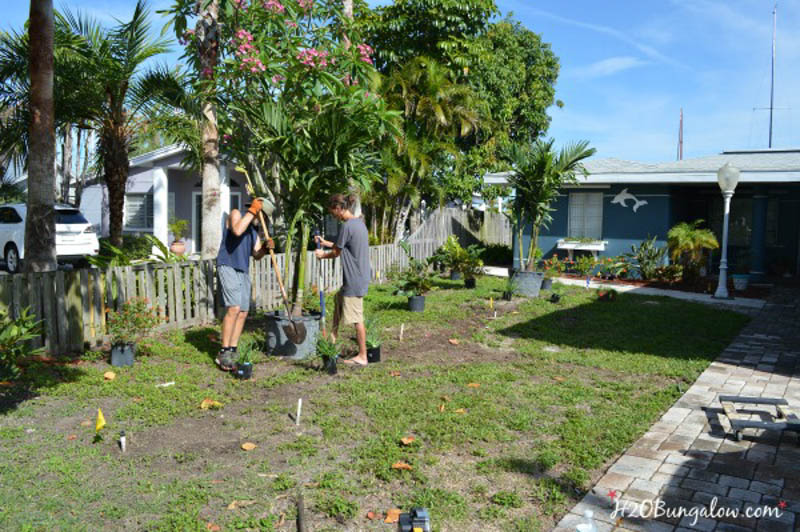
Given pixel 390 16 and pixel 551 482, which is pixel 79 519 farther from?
pixel 390 16

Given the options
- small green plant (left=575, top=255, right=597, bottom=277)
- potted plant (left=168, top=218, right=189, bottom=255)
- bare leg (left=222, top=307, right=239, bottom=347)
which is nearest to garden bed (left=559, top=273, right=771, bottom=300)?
small green plant (left=575, top=255, right=597, bottom=277)

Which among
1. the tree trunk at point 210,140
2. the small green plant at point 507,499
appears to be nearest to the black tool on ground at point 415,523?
the small green plant at point 507,499

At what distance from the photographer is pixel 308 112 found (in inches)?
334

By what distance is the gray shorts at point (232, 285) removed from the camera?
6.56 meters

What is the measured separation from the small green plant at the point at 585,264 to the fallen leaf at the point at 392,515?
1283cm

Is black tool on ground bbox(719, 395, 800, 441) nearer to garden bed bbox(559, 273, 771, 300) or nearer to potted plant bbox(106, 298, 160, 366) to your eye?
potted plant bbox(106, 298, 160, 366)

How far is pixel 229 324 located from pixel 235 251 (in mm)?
771

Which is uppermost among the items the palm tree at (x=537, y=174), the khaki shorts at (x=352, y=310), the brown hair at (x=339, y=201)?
the palm tree at (x=537, y=174)

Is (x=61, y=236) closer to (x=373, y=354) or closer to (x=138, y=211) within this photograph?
(x=138, y=211)

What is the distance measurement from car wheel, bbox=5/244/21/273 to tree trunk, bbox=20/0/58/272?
10.6 meters

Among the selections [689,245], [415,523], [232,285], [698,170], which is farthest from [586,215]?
[415,523]

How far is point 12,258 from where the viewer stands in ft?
55.5

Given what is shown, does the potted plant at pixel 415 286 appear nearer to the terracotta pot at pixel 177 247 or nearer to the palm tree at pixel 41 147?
the palm tree at pixel 41 147

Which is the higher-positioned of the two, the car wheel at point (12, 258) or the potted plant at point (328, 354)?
the car wheel at point (12, 258)
